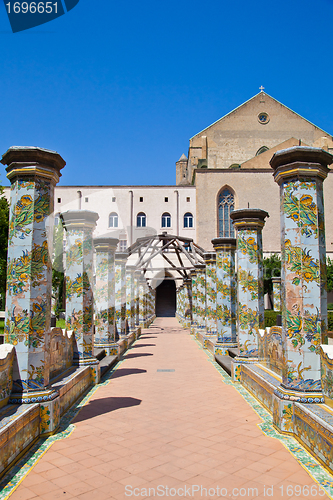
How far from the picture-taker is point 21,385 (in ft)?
16.2

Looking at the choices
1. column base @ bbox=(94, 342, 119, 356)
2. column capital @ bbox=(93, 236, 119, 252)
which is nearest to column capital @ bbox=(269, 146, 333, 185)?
column capital @ bbox=(93, 236, 119, 252)

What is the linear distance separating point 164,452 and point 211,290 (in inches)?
364

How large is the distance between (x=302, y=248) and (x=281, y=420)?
6.97 feet

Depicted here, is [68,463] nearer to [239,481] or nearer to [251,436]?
[239,481]

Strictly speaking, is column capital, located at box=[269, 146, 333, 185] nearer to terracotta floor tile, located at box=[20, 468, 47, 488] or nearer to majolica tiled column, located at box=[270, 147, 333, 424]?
majolica tiled column, located at box=[270, 147, 333, 424]

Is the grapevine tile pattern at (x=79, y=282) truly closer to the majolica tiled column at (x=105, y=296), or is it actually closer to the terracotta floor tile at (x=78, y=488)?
the majolica tiled column at (x=105, y=296)

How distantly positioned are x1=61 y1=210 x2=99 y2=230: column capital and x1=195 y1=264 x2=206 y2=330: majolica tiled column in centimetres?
956

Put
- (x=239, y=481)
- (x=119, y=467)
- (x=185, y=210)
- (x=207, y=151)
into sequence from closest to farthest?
(x=239, y=481)
(x=119, y=467)
(x=185, y=210)
(x=207, y=151)

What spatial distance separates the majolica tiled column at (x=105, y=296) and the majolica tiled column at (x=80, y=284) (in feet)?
9.30

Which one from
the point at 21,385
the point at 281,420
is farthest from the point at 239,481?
the point at 21,385

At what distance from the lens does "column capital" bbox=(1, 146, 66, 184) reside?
529 centimetres

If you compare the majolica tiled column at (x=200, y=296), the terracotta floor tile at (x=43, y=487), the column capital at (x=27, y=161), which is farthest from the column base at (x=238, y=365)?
the majolica tiled column at (x=200, y=296)

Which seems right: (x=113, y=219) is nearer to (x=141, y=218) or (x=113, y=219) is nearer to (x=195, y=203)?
(x=141, y=218)

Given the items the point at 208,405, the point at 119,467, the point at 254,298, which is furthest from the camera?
the point at 254,298
